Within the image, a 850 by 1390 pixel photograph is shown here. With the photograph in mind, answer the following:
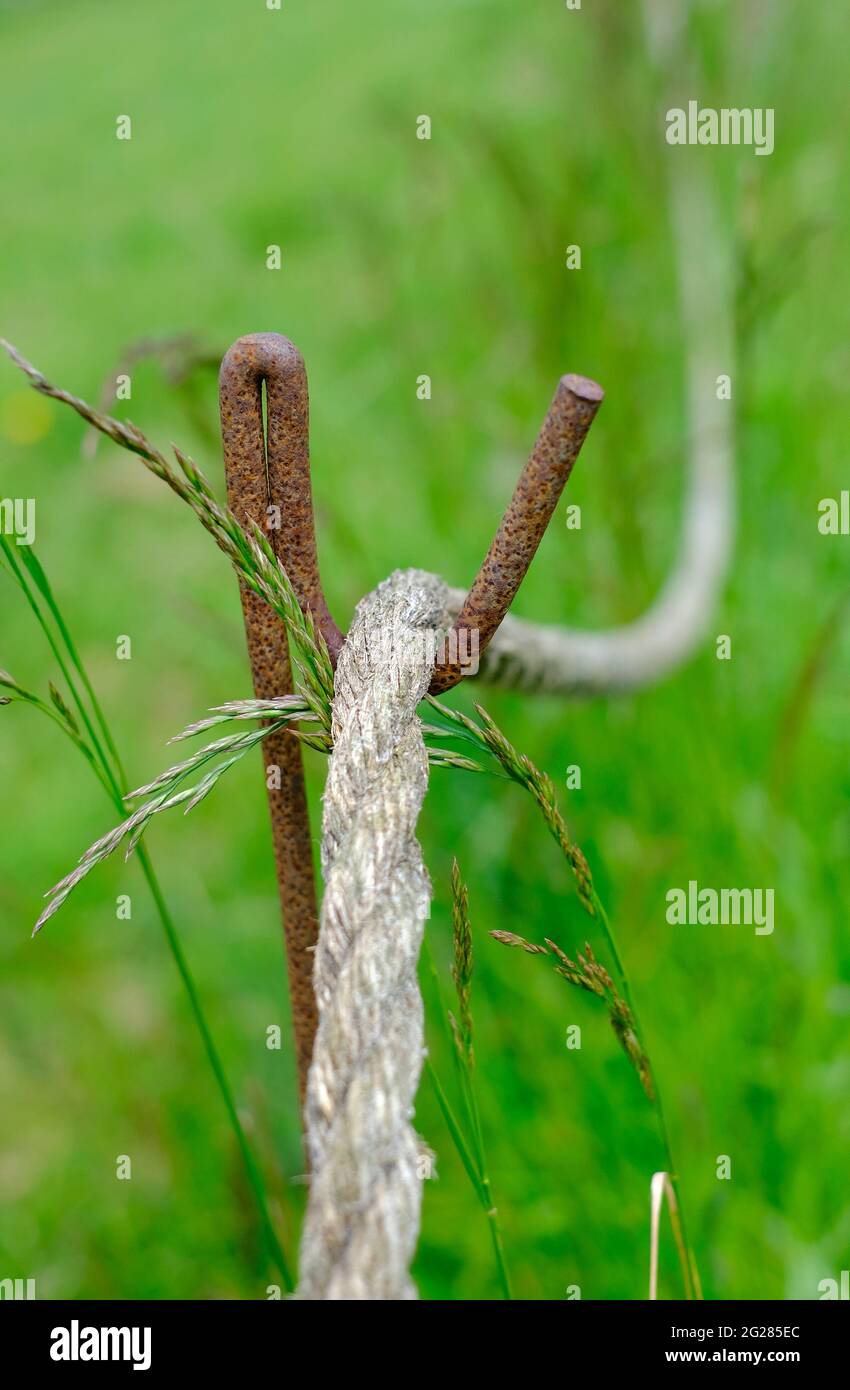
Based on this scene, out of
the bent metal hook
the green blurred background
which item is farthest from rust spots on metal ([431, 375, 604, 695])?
the green blurred background

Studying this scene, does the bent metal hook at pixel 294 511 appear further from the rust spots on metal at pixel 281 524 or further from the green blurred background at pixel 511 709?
the green blurred background at pixel 511 709

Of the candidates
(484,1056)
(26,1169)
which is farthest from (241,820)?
(484,1056)

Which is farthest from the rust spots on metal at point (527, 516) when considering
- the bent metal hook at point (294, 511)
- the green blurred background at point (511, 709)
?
the green blurred background at point (511, 709)

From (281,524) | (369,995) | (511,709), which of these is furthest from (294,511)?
(511,709)

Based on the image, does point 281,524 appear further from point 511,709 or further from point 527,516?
point 511,709

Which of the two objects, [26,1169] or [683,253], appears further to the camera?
[683,253]

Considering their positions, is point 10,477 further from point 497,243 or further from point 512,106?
point 512,106

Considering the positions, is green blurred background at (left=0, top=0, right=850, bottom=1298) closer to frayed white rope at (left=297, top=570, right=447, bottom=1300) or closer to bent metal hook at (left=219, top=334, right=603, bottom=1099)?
bent metal hook at (left=219, top=334, right=603, bottom=1099)
